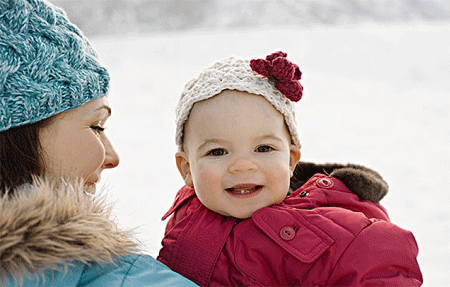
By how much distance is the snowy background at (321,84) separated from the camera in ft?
8.87

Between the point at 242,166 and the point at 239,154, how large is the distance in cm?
3

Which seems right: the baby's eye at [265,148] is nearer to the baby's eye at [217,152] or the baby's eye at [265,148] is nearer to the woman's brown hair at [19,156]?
the baby's eye at [217,152]

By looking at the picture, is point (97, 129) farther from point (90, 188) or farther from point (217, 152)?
point (217, 152)

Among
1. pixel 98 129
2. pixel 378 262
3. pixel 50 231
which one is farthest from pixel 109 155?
pixel 378 262

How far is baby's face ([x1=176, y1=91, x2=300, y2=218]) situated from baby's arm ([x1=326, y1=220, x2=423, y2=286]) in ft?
0.78

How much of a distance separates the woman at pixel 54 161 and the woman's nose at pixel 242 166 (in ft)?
0.93

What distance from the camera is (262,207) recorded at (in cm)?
127

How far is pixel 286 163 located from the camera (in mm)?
1308

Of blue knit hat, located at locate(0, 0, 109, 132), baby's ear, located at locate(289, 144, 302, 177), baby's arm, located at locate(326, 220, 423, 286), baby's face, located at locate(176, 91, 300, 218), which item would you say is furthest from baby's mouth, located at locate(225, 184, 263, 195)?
blue knit hat, located at locate(0, 0, 109, 132)

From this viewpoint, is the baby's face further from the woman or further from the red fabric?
the woman

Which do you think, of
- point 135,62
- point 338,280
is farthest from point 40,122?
point 135,62

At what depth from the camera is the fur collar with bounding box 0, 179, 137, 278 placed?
89 centimetres

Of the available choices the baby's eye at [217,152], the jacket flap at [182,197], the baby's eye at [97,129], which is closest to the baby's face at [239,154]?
the baby's eye at [217,152]

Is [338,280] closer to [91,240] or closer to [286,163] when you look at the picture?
[286,163]
